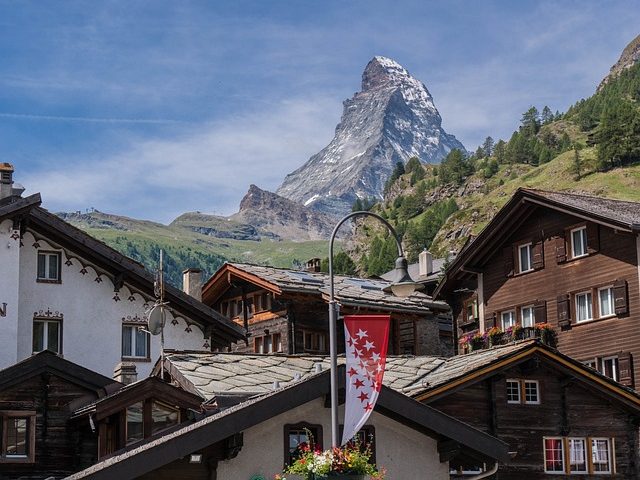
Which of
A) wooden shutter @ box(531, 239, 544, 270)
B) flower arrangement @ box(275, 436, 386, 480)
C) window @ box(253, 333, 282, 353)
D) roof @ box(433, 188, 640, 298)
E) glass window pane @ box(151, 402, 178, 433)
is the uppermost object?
roof @ box(433, 188, 640, 298)

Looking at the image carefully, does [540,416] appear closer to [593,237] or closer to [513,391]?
[513,391]

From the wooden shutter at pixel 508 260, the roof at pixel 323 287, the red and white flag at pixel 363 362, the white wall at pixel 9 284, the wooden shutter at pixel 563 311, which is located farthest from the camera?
the wooden shutter at pixel 508 260

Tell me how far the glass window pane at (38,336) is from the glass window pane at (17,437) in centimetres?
1044

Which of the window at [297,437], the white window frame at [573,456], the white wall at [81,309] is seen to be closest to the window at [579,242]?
the white window frame at [573,456]

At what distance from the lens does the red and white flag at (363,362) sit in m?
20.8

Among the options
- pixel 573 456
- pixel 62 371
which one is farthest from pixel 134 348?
pixel 573 456

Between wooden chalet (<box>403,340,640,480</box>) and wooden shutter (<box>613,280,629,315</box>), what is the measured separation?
8.55 meters

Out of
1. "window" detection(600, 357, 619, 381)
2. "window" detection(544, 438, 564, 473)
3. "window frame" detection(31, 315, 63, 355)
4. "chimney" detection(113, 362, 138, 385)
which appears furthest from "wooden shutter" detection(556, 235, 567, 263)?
"chimney" detection(113, 362, 138, 385)

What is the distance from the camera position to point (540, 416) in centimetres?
3644

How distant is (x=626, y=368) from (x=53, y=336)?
825 inches

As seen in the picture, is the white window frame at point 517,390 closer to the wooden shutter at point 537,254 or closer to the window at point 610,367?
the window at point 610,367

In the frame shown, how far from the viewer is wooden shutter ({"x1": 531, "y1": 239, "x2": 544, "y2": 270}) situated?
164 feet

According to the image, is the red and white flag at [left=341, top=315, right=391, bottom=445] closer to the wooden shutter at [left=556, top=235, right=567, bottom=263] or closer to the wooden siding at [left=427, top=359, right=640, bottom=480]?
the wooden siding at [left=427, top=359, right=640, bottom=480]

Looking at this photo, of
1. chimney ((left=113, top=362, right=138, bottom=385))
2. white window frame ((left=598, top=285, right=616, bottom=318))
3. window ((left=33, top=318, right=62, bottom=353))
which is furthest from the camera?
white window frame ((left=598, top=285, right=616, bottom=318))
